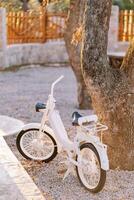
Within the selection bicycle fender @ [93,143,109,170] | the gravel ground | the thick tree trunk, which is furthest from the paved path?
the thick tree trunk

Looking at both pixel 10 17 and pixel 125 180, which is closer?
pixel 125 180

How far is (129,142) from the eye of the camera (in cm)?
576

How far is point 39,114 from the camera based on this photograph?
369 inches

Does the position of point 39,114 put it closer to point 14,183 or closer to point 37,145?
point 37,145

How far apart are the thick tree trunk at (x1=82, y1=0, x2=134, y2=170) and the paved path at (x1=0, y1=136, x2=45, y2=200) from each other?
112cm

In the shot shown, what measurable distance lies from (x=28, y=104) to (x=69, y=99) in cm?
109

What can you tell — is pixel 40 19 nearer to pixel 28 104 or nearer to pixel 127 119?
pixel 28 104

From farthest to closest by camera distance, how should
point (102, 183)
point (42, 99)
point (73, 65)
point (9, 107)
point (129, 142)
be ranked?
1. point (42, 99)
2. point (9, 107)
3. point (73, 65)
4. point (129, 142)
5. point (102, 183)

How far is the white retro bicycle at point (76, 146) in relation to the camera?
5.07 metres

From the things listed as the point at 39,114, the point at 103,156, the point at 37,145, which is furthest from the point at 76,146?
the point at 39,114

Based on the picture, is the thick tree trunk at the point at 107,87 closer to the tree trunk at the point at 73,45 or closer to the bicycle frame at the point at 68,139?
the bicycle frame at the point at 68,139

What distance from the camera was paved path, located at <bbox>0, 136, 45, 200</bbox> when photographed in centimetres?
440

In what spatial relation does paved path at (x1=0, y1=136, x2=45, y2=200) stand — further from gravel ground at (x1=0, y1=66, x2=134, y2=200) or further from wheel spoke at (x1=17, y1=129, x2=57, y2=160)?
wheel spoke at (x1=17, y1=129, x2=57, y2=160)

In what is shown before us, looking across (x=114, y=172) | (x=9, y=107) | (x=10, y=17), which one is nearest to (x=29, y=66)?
(x=10, y=17)
